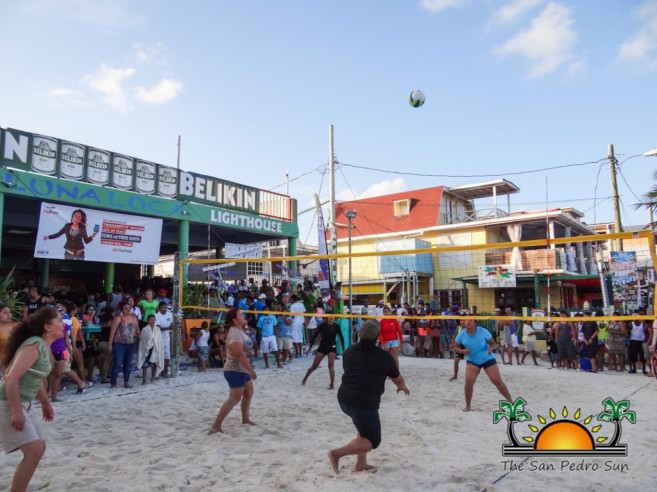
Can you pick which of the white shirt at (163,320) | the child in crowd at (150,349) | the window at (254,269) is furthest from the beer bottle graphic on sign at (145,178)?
the window at (254,269)

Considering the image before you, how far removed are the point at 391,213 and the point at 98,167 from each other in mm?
18268

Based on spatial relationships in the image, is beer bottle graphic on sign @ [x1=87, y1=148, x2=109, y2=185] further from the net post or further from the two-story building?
the two-story building

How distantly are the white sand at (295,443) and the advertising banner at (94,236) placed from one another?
455cm

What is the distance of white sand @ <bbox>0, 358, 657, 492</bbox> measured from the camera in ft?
13.3

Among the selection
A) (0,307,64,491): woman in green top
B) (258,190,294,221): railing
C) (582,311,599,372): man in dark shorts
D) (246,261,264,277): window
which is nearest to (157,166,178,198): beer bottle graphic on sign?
(258,190,294,221): railing

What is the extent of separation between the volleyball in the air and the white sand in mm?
8206

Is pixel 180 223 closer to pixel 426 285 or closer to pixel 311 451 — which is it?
pixel 311 451

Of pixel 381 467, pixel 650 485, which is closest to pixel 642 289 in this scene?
pixel 650 485

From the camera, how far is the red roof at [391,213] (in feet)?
85.5

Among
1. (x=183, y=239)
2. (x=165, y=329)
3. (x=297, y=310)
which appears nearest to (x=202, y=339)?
(x=165, y=329)

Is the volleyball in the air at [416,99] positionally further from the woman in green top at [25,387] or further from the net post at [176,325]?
the woman in green top at [25,387]

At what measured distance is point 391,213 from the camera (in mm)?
28109

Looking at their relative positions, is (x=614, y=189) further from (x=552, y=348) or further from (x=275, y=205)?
(x=275, y=205)

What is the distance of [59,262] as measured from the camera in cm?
1767
